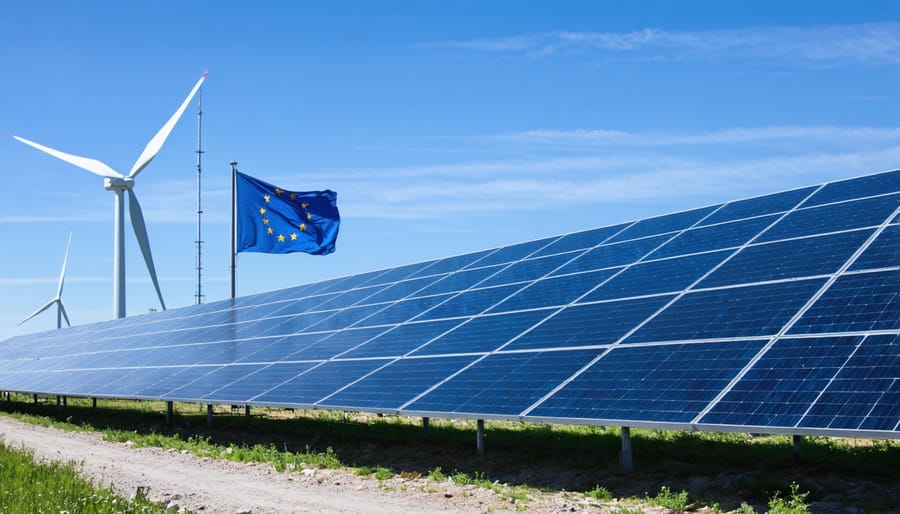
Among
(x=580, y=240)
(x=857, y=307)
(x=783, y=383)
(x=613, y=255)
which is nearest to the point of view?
(x=783, y=383)

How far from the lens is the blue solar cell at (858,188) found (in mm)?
18984

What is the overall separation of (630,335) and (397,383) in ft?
16.1

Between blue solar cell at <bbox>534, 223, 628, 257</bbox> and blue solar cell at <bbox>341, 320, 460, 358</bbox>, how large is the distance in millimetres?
5001

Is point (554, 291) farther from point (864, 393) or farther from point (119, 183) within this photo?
point (119, 183)

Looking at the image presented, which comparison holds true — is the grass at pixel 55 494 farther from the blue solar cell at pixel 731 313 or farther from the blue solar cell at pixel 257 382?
the blue solar cell at pixel 731 313

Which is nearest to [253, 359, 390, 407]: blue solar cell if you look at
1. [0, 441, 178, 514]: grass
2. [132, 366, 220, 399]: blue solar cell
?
[0, 441, 178, 514]: grass

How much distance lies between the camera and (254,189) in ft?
147

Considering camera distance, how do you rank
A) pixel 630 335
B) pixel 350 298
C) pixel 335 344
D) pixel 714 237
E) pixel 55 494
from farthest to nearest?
pixel 350 298 → pixel 335 344 → pixel 714 237 → pixel 630 335 → pixel 55 494

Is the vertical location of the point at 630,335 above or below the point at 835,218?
below

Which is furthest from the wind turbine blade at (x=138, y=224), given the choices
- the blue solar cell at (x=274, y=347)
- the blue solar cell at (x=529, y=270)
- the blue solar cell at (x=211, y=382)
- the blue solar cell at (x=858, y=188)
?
the blue solar cell at (x=858, y=188)

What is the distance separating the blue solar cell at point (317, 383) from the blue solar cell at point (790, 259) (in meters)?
7.76

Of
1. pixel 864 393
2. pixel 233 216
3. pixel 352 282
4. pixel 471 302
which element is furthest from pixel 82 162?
pixel 864 393

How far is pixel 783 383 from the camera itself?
12.4 meters

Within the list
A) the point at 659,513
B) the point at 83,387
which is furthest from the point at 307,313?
the point at 659,513
